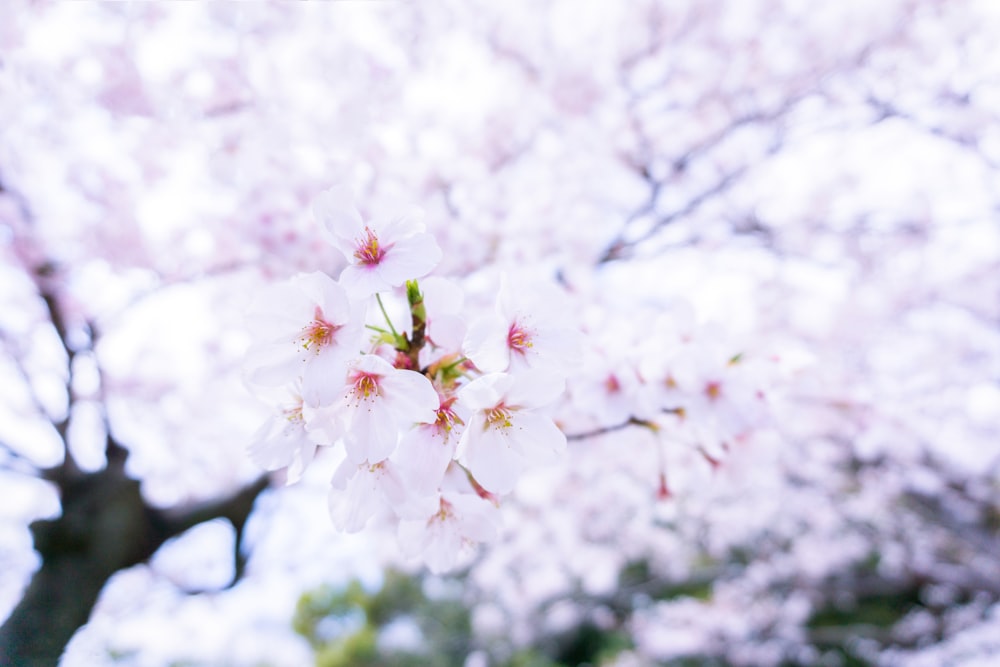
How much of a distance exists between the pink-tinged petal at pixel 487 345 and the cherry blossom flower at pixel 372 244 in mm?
126

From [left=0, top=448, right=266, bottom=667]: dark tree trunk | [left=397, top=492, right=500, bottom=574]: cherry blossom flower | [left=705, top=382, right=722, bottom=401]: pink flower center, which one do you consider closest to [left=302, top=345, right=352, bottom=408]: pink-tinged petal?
[left=397, top=492, right=500, bottom=574]: cherry blossom flower

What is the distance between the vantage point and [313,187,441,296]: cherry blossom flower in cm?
85

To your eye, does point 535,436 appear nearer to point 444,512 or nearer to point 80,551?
point 444,512

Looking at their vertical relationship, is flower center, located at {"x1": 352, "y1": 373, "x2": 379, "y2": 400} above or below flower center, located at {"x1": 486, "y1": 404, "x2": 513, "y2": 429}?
above

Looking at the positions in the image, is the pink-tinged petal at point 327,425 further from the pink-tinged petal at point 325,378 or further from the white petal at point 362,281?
the white petal at point 362,281

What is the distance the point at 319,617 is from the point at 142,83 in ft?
38.5

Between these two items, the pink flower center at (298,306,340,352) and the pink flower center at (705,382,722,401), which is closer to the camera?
the pink flower center at (298,306,340,352)

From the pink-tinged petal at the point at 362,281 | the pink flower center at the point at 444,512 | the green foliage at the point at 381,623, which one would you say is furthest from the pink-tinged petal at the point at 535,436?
the green foliage at the point at 381,623

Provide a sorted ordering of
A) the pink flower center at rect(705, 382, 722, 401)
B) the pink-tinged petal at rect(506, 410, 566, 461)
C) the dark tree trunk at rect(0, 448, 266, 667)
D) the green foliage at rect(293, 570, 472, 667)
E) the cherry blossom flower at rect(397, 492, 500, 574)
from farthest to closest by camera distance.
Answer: the green foliage at rect(293, 570, 472, 667), the dark tree trunk at rect(0, 448, 266, 667), the pink flower center at rect(705, 382, 722, 401), the cherry blossom flower at rect(397, 492, 500, 574), the pink-tinged petal at rect(506, 410, 566, 461)

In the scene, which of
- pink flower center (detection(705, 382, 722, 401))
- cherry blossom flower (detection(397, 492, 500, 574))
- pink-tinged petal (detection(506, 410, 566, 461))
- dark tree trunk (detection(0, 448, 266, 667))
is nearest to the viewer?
pink-tinged petal (detection(506, 410, 566, 461))

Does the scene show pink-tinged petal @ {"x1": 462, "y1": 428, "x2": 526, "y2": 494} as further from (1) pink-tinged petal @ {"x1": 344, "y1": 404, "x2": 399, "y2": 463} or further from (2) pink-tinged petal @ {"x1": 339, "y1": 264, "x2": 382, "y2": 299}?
(2) pink-tinged petal @ {"x1": 339, "y1": 264, "x2": 382, "y2": 299}

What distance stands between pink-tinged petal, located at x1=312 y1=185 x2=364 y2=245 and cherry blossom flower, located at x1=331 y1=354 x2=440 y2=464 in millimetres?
220

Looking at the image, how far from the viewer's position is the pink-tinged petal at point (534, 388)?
0.86 metres

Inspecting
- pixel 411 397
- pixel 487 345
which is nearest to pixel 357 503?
pixel 411 397
